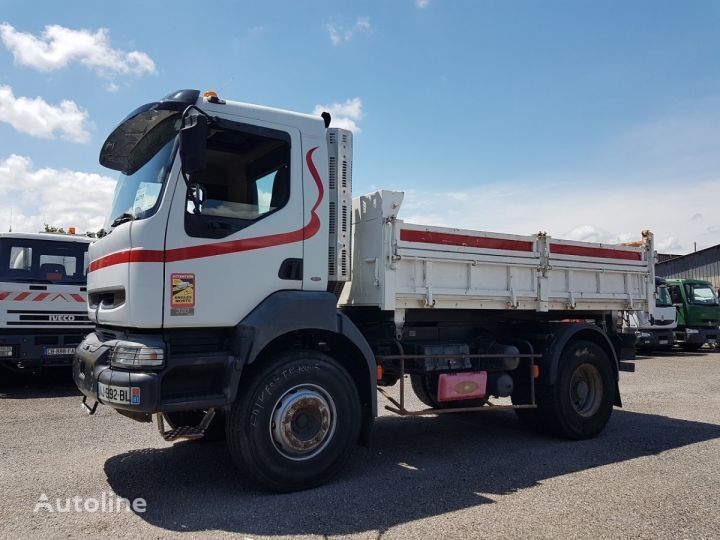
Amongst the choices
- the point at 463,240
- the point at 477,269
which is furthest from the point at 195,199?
the point at 477,269

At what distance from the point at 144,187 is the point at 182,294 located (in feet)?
3.47

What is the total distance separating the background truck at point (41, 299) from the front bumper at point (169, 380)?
5.60 m

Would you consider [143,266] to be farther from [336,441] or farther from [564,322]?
[564,322]

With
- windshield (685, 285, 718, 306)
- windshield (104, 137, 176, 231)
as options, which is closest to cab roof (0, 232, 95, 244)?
windshield (104, 137, 176, 231)

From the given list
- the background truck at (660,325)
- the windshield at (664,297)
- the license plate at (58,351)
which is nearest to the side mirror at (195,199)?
the license plate at (58,351)

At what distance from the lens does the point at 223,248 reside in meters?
4.56

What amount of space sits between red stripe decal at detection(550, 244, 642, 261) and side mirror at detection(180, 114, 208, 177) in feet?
14.5

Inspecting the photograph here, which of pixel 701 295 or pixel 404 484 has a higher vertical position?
pixel 701 295

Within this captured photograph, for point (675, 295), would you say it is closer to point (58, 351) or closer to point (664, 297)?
point (664, 297)

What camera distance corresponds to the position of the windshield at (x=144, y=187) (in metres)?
4.49

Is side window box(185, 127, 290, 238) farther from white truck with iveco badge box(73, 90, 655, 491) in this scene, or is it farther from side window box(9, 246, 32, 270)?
side window box(9, 246, 32, 270)

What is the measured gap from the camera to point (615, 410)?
851 cm

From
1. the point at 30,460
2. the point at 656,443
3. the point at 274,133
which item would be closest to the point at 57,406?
the point at 30,460

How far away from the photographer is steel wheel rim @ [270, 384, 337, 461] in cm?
459
